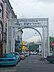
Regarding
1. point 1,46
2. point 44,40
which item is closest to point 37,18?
point 44,40

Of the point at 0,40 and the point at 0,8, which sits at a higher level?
the point at 0,8

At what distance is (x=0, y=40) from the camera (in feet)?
210

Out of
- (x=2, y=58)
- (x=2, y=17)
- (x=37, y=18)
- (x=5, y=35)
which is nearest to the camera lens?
(x=2, y=58)

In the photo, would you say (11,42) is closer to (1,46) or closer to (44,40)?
(1,46)

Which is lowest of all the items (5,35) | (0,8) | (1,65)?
(1,65)

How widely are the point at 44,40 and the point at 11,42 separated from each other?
7.21m

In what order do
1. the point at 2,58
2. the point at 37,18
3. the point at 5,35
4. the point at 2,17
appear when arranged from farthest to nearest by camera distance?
the point at 5,35 → the point at 2,17 → the point at 37,18 → the point at 2,58

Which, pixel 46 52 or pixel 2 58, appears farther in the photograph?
pixel 46 52

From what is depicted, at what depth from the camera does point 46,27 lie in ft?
211

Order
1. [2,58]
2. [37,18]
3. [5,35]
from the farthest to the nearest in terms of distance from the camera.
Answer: [5,35] → [37,18] → [2,58]

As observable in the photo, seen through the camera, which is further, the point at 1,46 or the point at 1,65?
the point at 1,46

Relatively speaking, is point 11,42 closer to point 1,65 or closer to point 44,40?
point 44,40

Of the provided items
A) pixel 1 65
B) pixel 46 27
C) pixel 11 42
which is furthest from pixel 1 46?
pixel 1 65

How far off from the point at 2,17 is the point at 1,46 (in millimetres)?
6461
